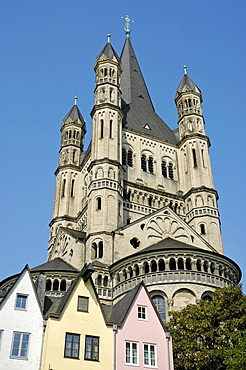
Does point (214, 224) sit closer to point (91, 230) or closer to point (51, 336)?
point (91, 230)

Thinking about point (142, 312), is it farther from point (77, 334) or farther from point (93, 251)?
point (93, 251)

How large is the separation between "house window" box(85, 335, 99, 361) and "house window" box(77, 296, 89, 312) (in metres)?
1.44

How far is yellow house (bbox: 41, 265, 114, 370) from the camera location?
2136 centimetres

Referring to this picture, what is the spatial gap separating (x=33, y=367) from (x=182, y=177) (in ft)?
115

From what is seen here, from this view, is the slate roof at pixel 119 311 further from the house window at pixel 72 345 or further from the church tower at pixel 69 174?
the church tower at pixel 69 174

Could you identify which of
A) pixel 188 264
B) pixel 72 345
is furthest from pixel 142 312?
pixel 188 264

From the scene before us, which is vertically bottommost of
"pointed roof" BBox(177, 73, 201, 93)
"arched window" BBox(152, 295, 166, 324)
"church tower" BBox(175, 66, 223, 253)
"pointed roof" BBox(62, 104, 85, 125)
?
"arched window" BBox(152, 295, 166, 324)

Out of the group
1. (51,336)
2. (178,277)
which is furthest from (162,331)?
(178,277)

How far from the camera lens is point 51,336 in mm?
21703

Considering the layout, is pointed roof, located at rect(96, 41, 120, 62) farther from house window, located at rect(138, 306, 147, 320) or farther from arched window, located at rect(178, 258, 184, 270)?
house window, located at rect(138, 306, 147, 320)

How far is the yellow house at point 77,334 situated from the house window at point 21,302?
1.23 meters

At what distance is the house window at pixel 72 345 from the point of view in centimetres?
2162

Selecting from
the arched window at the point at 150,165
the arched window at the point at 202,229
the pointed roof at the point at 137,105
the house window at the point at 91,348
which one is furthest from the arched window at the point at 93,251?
the pointed roof at the point at 137,105

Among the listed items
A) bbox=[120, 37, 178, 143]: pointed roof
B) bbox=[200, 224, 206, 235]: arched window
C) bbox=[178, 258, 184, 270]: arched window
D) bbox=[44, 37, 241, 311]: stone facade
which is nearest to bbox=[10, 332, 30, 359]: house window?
bbox=[44, 37, 241, 311]: stone facade
